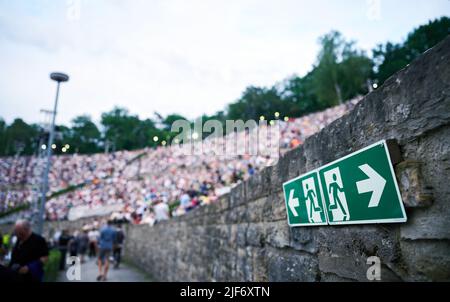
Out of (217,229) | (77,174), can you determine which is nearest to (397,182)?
(217,229)

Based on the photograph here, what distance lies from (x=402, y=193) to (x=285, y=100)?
50.9m

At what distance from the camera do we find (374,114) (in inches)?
63.0

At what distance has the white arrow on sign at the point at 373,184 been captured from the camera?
148 centimetres

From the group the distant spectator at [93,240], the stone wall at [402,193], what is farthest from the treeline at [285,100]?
the stone wall at [402,193]

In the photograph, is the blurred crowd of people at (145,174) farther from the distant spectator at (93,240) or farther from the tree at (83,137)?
the tree at (83,137)

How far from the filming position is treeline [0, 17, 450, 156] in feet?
109

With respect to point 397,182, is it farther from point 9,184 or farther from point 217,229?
point 9,184

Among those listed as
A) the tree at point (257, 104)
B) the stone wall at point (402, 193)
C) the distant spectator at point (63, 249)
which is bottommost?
the distant spectator at point (63, 249)

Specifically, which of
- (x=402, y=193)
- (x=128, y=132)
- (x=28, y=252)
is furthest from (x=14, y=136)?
(x=402, y=193)

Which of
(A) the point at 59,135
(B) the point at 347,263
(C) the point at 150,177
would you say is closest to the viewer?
(B) the point at 347,263

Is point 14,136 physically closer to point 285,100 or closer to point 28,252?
point 285,100

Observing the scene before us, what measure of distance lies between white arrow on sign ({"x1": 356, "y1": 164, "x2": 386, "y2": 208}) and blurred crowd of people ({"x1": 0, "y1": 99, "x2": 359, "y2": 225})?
35.7ft

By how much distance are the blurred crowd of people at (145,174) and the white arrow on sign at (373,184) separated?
1087cm
